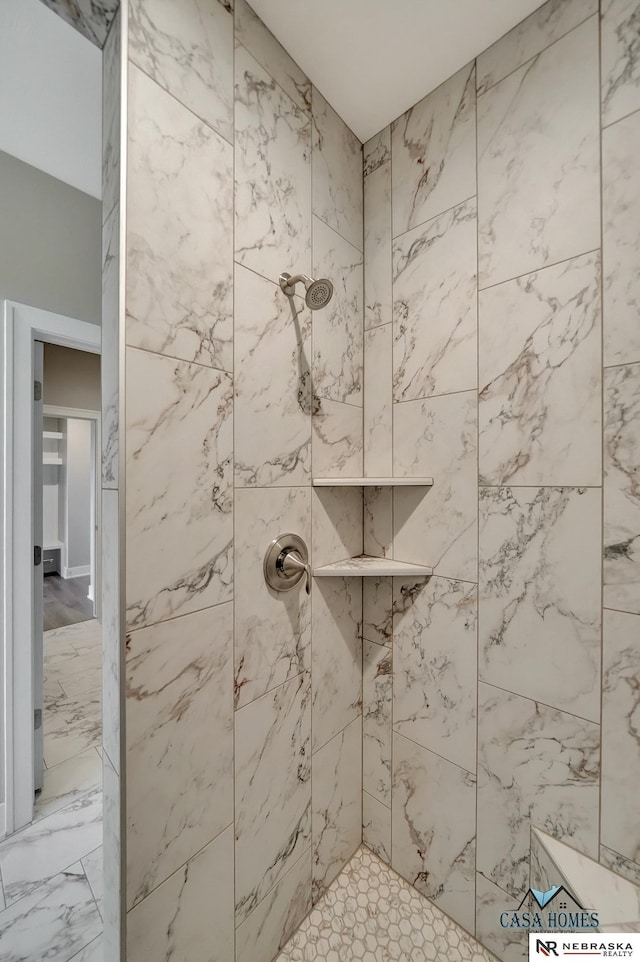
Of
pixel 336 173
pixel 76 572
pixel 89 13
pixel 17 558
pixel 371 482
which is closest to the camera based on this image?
pixel 89 13

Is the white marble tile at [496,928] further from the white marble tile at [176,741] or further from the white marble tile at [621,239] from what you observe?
the white marble tile at [621,239]

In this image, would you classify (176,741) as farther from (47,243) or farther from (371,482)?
(47,243)

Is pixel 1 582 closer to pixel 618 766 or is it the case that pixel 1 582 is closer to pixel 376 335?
pixel 376 335

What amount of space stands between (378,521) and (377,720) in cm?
65

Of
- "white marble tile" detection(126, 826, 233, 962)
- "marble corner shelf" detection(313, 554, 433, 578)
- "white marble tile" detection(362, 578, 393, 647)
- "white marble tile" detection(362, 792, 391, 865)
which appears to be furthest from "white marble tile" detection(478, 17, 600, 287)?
"white marble tile" detection(362, 792, 391, 865)

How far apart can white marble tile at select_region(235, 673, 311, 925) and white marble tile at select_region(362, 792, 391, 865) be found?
276mm

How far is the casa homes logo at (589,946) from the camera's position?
695 mm

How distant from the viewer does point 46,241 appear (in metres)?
1.54

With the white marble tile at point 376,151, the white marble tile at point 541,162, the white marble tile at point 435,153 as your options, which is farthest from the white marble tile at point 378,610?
the white marble tile at point 376,151

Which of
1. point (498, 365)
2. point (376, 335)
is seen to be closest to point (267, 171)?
point (376, 335)

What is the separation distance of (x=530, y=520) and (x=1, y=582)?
1818mm

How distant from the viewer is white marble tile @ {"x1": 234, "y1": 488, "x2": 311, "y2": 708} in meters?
0.88

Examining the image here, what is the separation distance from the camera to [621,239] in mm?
796

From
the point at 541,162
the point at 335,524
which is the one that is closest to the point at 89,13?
the point at 541,162
